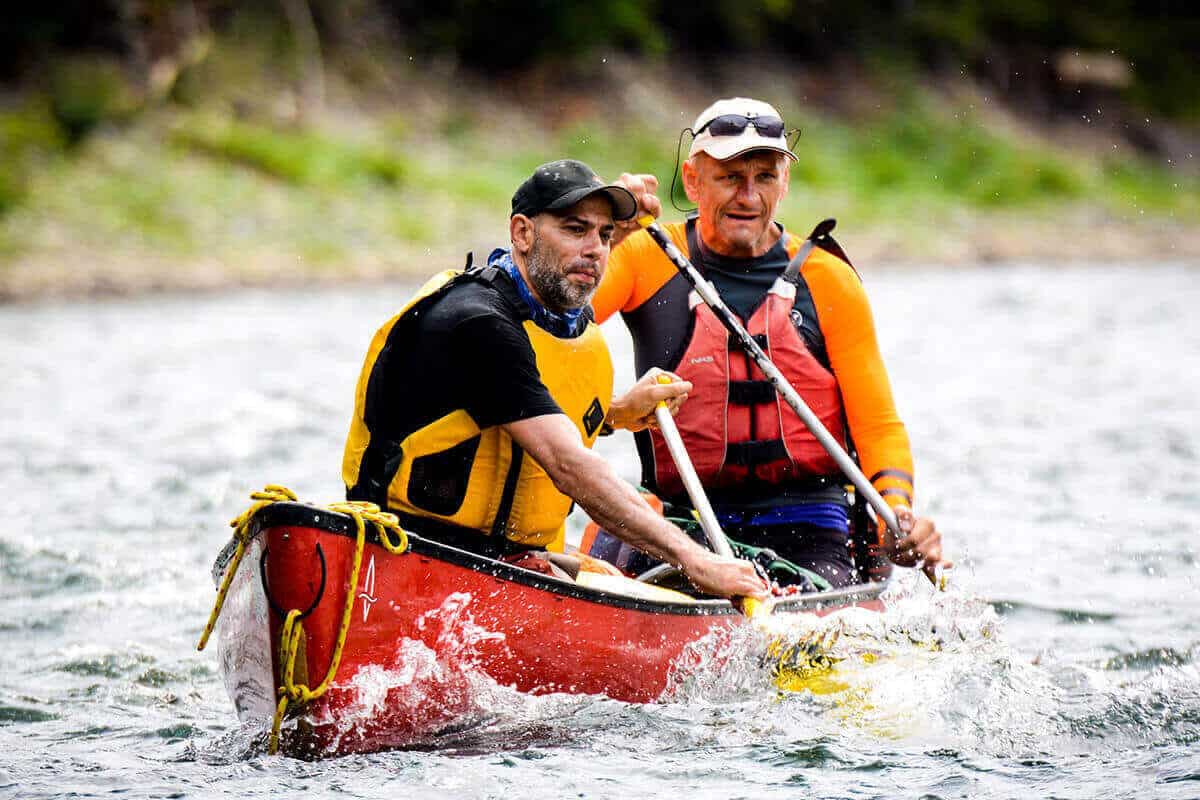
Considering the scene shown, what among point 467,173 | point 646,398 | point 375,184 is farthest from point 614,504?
point 467,173

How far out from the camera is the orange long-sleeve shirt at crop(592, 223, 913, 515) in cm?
557

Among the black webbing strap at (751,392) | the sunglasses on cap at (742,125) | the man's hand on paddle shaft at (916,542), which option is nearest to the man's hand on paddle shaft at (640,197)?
the sunglasses on cap at (742,125)

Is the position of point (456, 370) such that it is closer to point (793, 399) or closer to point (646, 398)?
point (646, 398)

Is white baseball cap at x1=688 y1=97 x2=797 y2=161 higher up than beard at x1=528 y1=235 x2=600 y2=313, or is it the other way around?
white baseball cap at x1=688 y1=97 x2=797 y2=161

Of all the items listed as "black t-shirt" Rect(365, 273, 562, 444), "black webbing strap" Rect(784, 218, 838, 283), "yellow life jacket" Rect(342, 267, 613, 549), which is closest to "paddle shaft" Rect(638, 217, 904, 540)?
"black webbing strap" Rect(784, 218, 838, 283)

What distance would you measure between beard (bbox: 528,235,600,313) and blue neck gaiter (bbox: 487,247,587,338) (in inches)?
1.0

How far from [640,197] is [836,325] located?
2.78 ft

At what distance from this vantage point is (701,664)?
16.0ft

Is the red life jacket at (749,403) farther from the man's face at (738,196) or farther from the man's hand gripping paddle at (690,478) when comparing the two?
the man's hand gripping paddle at (690,478)

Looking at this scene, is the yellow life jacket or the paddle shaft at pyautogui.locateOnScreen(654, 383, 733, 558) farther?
the paddle shaft at pyautogui.locateOnScreen(654, 383, 733, 558)

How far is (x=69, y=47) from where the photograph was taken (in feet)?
82.7

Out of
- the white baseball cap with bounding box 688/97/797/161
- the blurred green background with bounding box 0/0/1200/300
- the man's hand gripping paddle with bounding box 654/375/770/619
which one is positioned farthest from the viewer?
the blurred green background with bounding box 0/0/1200/300

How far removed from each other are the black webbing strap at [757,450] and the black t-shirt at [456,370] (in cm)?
129

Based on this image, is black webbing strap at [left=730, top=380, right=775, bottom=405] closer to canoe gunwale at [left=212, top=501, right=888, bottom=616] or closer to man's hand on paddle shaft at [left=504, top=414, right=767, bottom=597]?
canoe gunwale at [left=212, top=501, right=888, bottom=616]
